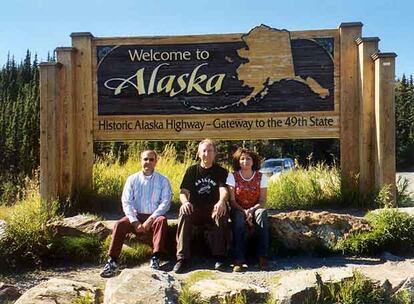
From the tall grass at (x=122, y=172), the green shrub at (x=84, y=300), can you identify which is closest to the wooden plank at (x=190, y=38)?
the tall grass at (x=122, y=172)

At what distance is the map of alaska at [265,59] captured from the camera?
7.70 metres

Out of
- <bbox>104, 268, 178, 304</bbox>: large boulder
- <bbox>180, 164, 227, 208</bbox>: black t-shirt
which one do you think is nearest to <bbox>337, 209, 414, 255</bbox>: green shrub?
<bbox>180, 164, 227, 208</bbox>: black t-shirt

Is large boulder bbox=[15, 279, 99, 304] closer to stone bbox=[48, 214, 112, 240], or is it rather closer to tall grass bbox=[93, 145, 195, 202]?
stone bbox=[48, 214, 112, 240]

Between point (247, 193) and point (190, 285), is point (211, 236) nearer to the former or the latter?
point (247, 193)

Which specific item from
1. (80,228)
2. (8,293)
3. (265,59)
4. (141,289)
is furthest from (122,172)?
(141,289)

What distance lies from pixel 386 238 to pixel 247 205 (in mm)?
1491

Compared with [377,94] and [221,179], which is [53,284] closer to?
[221,179]

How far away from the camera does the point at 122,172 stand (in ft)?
29.5

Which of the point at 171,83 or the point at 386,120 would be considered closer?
the point at 386,120

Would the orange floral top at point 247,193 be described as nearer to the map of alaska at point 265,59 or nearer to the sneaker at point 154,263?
the sneaker at point 154,263

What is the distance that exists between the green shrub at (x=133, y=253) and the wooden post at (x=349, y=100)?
3105 millimetres

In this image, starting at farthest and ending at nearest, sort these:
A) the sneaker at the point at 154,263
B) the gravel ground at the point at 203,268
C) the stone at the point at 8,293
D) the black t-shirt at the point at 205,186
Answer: the black t-shirt at the point at 205,186 < the sneaker at the point at 154,263 < the gravel ground at the point at 203,268 < the stone at the point at 8,293

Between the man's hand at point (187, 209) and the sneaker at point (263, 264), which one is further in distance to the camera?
the man's hand at point (187, 209)

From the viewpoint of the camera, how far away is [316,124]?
300 inches
